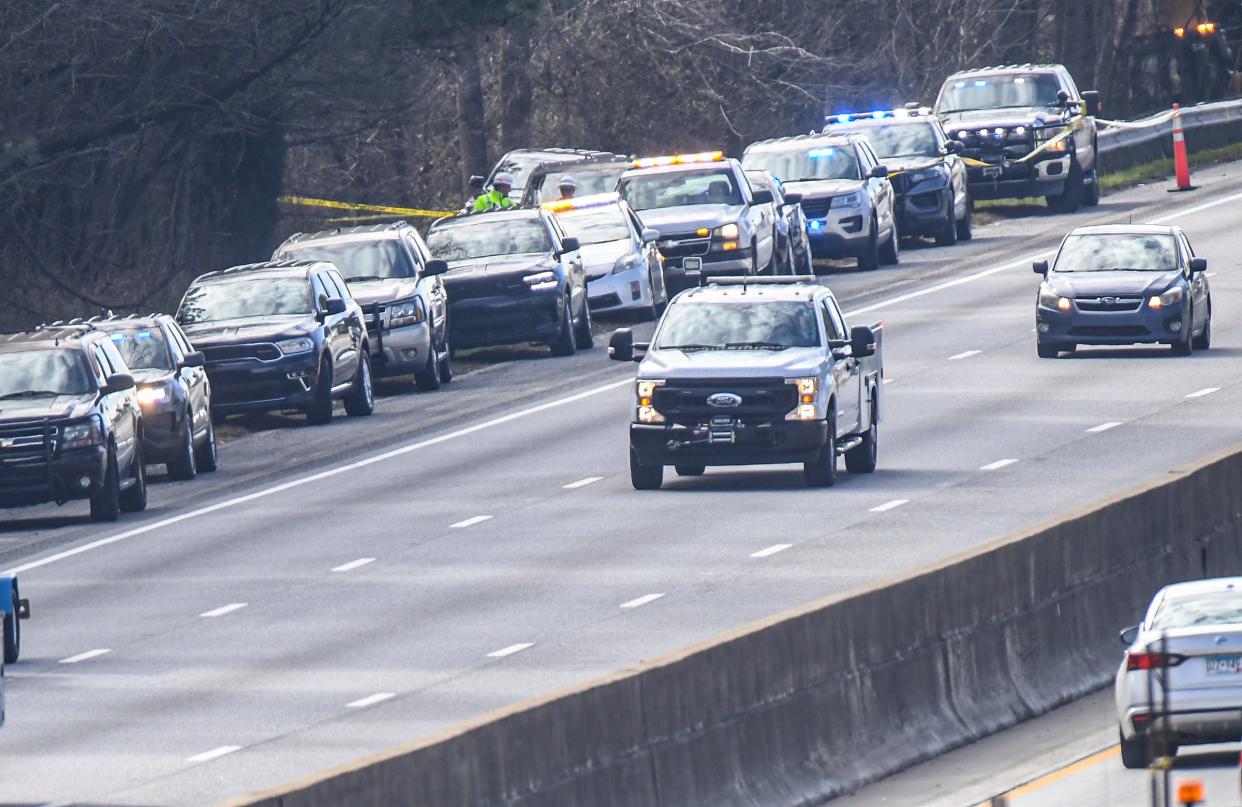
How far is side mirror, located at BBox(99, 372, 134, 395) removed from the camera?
86.9ft

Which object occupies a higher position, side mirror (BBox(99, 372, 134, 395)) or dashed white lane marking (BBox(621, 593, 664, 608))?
side mirror (BBox(99, 372, 134, 395))

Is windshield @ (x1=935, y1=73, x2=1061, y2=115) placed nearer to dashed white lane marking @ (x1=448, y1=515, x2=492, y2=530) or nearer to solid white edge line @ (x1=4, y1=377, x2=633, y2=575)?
solid white edge line @ (x1=4, y1=377, x2=633, y2=575)

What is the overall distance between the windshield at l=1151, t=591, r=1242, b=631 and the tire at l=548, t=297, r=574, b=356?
21.9 meters

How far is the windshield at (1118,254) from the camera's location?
33781mm

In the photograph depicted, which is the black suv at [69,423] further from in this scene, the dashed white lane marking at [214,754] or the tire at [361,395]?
the dashed white lane marking at [214,754]

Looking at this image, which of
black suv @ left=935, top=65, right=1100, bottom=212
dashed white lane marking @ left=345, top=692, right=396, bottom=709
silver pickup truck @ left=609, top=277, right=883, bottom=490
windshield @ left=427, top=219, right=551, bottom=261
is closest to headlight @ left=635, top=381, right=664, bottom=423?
silver pickup truck @ left=609, top=277, right=883, bottom=490

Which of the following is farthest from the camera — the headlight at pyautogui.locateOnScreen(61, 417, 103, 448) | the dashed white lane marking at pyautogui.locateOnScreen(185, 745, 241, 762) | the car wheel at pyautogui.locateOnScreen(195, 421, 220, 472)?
the car wheel at pyautogui.locateOnScreen(195, 421, 220, 472)

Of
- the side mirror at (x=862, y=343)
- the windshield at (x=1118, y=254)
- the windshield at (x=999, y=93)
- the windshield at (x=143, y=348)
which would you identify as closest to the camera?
the side mirror at (x=862, y=343)

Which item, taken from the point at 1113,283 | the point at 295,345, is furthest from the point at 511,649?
the point at 1113,283

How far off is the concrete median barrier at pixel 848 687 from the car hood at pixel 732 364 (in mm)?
4690

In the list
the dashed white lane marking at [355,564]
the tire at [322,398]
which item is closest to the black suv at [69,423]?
the dashed white lane marking at [355,564]

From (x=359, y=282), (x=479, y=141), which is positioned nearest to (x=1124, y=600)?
(x=359, y=282)

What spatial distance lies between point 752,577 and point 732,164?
21.2 metres

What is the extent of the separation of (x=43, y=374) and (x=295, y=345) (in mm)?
4878
